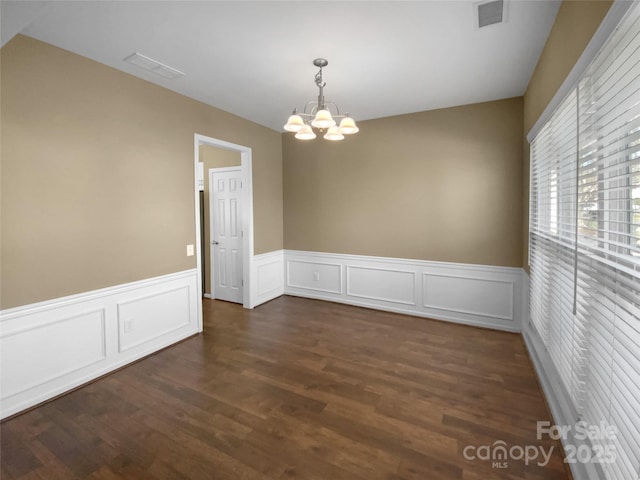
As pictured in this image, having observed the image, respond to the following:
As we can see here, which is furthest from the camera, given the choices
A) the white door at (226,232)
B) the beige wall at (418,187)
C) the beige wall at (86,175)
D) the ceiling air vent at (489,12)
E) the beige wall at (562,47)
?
the white door at (226,232)

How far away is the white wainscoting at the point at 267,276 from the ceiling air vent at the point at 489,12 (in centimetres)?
381

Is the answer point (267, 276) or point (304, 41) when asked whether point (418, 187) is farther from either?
point (267, 276)

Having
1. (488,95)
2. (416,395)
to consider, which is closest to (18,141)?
(416,395)

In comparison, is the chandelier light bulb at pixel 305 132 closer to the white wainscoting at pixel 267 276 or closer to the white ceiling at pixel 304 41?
the white ceiling at pixel 304 41

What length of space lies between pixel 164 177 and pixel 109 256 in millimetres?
995

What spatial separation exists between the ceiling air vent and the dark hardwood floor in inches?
110

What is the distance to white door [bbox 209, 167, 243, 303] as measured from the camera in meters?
4.88

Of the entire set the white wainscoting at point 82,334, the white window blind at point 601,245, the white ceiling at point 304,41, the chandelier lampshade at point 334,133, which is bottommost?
the white wainscoting at point 82,334

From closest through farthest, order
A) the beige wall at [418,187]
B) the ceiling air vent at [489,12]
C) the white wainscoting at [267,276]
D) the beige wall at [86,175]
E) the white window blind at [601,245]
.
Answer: the white window blind at [601,245] → the ceiling air vent at [489,12] → the beige wall at [86,175] → the beige wall at [418,187] → the white wainscoting at [267,276]

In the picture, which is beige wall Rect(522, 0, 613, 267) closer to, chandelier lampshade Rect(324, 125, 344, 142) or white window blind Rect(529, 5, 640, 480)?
white window blind Rect(529, 5, 640, 480)

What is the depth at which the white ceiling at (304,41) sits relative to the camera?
2041 millimetres

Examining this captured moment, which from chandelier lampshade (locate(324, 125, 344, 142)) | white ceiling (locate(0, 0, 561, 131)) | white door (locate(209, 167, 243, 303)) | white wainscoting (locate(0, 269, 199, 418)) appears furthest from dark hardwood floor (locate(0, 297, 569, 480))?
white ceiling (locate(0, 0, 561, 131))

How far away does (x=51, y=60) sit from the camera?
2426 mm

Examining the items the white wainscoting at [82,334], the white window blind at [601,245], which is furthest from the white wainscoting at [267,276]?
the white window blind at [601,245]
